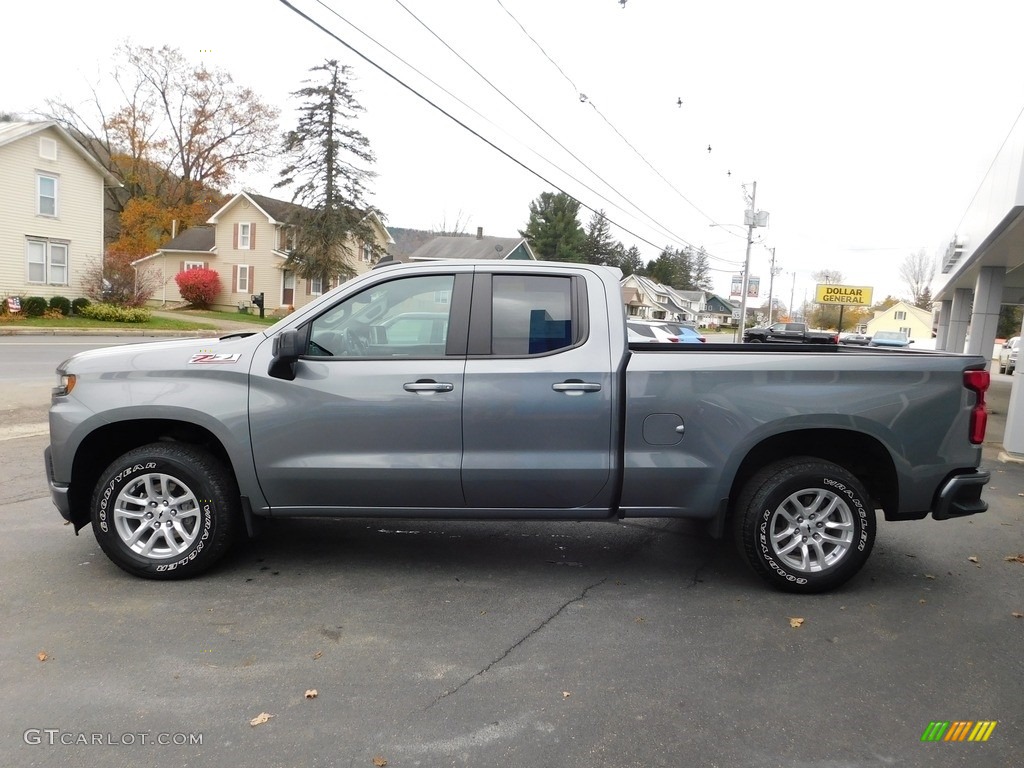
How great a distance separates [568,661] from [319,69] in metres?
45.4

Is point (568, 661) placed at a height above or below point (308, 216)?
below

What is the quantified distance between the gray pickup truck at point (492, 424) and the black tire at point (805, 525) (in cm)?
1

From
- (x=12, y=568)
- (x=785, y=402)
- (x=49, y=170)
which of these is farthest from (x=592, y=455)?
(x=49, y=170)

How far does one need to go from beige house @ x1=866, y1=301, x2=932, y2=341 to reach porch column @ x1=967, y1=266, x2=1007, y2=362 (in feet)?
247

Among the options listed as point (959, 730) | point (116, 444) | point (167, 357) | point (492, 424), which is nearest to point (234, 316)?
point (116, 444)

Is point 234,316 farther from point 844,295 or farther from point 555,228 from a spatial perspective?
point 555,228

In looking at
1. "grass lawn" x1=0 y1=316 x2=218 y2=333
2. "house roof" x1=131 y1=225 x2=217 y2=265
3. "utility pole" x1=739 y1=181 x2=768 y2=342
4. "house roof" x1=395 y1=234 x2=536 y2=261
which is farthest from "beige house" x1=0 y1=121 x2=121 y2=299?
"utility pole" x1=739 y1=181 x2=768 y2=342

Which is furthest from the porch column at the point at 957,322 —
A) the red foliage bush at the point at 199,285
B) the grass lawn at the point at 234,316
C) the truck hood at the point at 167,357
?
the red foliage bush at the point at 199,285

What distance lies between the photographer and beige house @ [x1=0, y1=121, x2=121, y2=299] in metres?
32.9

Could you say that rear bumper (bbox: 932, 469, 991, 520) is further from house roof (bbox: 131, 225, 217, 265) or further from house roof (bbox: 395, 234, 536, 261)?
house roof (bbox: 131, 225, 217, 265)

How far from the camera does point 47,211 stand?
34562 mm

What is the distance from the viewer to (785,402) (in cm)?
462

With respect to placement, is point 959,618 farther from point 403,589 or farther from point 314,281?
point 314,281

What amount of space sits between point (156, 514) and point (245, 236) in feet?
159
